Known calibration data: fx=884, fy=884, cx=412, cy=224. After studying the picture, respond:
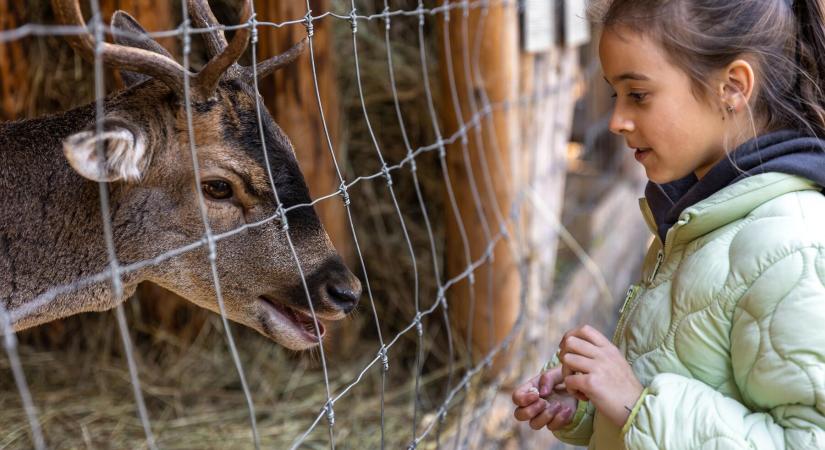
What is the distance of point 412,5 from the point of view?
436cm

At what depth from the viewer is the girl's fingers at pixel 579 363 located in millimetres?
1730

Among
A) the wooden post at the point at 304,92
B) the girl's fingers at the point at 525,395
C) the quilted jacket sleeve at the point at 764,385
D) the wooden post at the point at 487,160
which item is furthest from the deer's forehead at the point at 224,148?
the wooden post at the point at 487,160

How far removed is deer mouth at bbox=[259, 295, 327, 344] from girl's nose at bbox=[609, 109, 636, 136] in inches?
38.9

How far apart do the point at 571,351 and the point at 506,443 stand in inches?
80.7

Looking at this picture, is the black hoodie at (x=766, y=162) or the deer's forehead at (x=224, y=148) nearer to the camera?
the black hoodie at (x=766, y=162)

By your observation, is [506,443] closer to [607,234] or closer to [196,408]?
[196,408]

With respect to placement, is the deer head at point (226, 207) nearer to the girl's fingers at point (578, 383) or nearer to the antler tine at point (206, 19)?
the antler tine at point (206, 19)

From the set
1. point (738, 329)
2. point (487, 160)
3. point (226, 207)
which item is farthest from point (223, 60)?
point (487, 160)

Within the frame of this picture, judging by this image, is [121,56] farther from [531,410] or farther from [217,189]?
[531,410]

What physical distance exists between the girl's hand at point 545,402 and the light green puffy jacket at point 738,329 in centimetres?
19

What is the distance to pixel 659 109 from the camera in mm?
1794

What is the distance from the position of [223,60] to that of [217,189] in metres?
0.39

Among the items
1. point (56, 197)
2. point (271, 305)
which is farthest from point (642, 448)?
point (56, 197)

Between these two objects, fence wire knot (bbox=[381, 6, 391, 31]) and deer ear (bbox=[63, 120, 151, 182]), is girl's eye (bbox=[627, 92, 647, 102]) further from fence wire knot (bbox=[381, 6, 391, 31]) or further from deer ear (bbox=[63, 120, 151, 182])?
Answer: deer ear (bbox=[63, 120, 151, 182])
